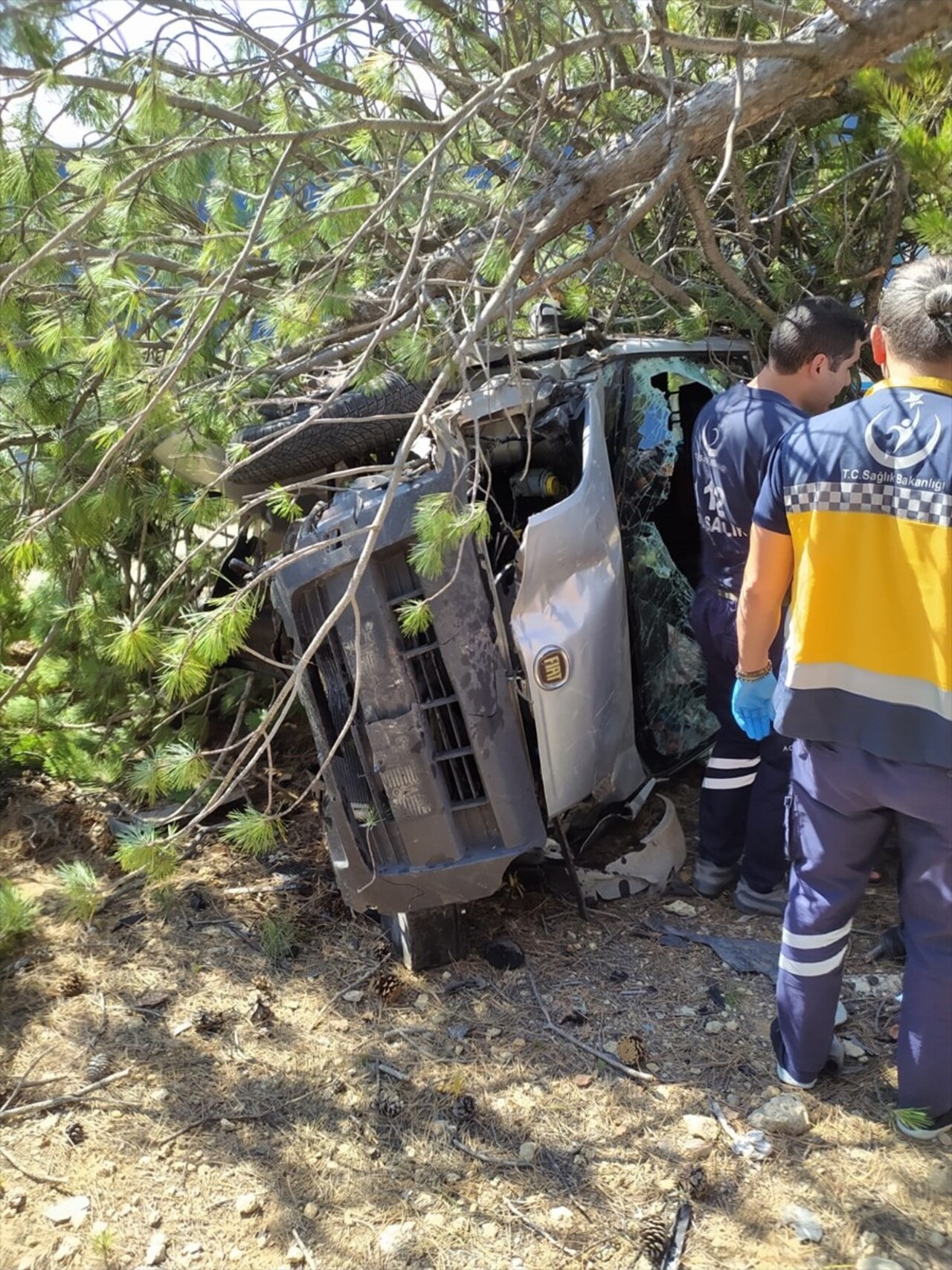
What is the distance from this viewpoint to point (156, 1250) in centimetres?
226

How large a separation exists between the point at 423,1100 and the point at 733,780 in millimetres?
1519

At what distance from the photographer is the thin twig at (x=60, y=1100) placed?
266cm

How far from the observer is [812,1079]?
261 cm

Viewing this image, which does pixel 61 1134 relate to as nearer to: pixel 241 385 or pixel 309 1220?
pixel 309 1220

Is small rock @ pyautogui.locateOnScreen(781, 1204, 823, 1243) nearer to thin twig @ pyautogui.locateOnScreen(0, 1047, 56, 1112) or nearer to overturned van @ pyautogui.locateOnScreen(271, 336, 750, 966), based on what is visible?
overturned van @ pyautogui.locateOnScreen(271, 336, 750, 966)

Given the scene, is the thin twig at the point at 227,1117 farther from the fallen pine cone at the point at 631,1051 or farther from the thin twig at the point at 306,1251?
the fallen pine cone at the point at 631,1051

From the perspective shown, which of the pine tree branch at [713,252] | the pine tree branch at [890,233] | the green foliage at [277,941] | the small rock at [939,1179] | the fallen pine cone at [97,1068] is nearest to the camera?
the small rock at [939,1179]

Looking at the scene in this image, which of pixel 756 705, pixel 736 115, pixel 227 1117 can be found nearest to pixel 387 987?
pixel 227 1117

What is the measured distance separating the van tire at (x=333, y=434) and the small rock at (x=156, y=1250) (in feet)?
6.65

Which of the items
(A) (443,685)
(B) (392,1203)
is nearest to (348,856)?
(A) (443,685)

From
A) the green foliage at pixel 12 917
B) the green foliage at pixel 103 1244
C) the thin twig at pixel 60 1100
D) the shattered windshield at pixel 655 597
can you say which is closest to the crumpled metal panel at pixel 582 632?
the shattered windshield at pixel 655 597

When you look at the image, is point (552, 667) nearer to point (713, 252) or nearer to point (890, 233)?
point (713, 252)

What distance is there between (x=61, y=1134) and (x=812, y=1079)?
6.40 ft

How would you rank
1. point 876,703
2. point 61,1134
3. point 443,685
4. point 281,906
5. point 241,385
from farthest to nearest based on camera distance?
point 281,906
point 241,385
point 443,685
point 61,1134
point 876,703
